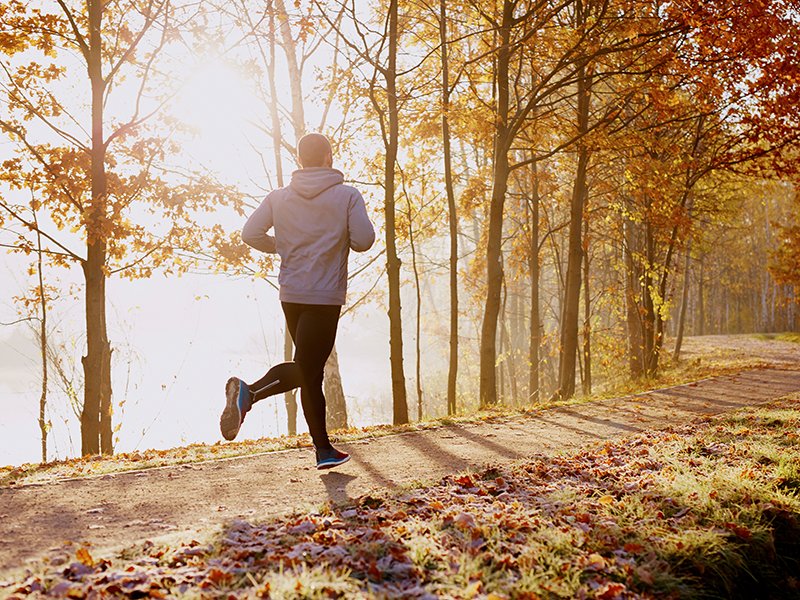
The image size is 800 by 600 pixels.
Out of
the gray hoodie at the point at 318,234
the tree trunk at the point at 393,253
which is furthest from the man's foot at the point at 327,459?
the tree trunk at the point at 393,253

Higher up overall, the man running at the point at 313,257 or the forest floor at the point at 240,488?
the man running at the point at 313,257

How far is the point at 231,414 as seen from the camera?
4.89 meters

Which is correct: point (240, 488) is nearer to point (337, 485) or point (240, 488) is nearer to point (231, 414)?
point (231, 414)

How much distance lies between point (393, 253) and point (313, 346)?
4.51 meters

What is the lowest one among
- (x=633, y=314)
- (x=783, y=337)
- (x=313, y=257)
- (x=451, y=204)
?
(x=783, y=337)

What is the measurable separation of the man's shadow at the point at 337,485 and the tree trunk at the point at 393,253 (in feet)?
13.1

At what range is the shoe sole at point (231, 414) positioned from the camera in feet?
15.9

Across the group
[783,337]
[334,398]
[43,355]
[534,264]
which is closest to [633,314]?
[534,264]

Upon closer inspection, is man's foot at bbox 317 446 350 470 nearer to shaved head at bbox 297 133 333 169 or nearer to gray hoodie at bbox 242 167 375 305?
gray hoodie at bbox 242 167 375 305

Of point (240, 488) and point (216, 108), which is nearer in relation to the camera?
point (240, 488)

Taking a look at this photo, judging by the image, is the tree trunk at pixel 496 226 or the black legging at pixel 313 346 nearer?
the black legging at pixel 313 346

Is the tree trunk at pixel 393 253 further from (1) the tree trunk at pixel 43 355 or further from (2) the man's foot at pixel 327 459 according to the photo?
(1) the tree trunk at pixel 43 355

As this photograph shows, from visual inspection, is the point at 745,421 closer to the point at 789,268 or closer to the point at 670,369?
the point at 670,369

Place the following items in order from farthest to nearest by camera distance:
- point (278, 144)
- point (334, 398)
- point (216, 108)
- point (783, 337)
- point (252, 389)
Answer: point (783, 337)
point (278, 144)
point (216, 108)
point (334, 398)
point (252, 389)
